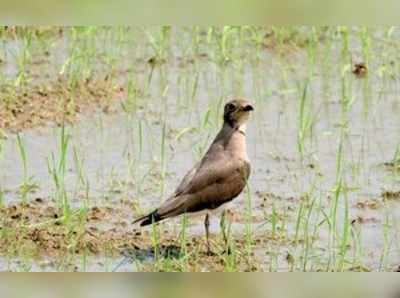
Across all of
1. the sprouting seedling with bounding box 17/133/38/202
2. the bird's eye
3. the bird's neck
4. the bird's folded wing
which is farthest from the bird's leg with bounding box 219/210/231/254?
the sprouting seedling with bounding box 17/133/38/202

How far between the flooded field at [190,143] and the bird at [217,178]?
0.39 ft

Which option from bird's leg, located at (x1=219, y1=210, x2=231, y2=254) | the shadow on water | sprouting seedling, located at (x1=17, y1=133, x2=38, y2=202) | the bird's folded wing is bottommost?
the shadow on water

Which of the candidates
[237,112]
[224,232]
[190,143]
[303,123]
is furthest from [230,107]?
[303,123]

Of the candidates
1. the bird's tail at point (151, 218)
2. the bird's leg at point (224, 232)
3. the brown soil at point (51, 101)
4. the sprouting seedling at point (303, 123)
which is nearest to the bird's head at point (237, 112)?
the bird's leg at point (224, 232)

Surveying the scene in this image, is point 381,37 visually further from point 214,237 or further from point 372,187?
point 214,237

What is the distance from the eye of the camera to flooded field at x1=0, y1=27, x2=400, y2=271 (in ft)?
21.8

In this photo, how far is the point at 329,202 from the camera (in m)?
7.08

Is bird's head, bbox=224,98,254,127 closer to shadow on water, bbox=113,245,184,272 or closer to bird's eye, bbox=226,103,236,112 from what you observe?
bird's eye, bbox=226,103,236,112

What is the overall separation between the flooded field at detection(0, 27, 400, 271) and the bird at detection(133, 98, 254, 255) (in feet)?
0.39

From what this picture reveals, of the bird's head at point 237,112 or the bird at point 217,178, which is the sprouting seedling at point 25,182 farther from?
the bird's head at point 237,112

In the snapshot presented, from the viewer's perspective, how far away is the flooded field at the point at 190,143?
6.66 m

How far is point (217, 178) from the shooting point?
21.5 ft

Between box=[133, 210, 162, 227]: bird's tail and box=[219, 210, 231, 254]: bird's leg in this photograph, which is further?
box=[219, 210, 231, 254]: bird's leg

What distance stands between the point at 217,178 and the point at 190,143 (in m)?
0.98
